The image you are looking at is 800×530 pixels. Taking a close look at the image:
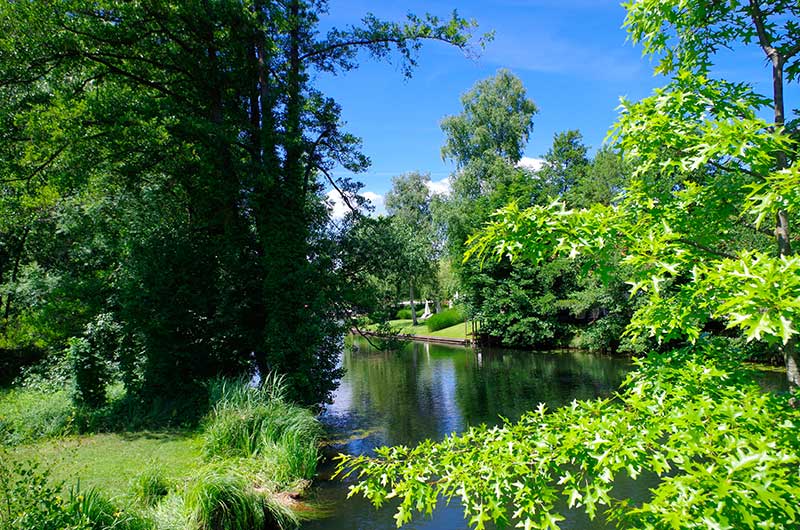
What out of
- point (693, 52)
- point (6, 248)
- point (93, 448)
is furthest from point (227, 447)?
point (6, 248)

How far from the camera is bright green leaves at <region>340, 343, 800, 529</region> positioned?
1.95 metres

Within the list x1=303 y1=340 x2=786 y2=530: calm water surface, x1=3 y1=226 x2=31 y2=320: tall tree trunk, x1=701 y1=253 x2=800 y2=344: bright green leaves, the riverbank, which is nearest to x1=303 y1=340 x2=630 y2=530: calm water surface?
x1=303 y1=340 x2=786 y2=530: calm water surface

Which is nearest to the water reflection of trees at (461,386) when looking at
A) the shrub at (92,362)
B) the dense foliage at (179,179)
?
the dense foliage at (179,179)

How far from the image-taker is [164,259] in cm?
1201

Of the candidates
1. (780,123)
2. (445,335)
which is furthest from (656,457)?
(445,335)

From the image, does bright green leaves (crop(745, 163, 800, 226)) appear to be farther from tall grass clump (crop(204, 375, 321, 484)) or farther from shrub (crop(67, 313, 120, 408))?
shrub (crop(67, 313, 120, 408))

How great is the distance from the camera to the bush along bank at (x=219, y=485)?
15.5 feet

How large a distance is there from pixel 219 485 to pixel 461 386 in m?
12.3

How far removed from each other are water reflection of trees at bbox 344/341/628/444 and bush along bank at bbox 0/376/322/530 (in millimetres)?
3182

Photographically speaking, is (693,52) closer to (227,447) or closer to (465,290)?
(227,447)

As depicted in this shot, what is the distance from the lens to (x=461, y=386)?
1783 cm

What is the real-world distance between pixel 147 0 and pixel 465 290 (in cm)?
2301

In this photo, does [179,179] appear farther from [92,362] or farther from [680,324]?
[680,324]

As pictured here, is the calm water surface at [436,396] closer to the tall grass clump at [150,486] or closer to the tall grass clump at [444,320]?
the tall grass clump at [150,486]
